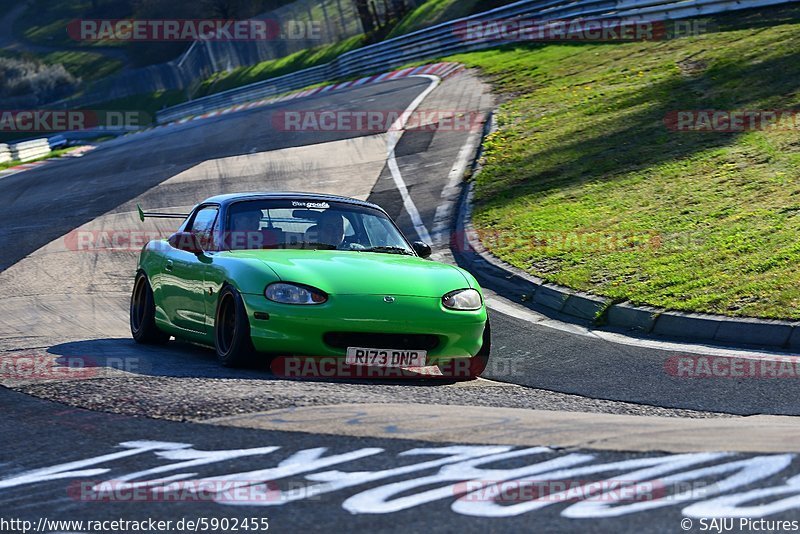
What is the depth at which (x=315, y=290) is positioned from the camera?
7883 millimetres

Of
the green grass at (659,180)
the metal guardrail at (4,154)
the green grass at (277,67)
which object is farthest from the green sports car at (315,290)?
the green grass at (277,67)

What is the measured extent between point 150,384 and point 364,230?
9.12 feet

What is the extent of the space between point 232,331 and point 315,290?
2.57 ft

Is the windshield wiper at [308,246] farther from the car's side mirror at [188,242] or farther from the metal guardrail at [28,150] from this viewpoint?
the metal guardrail at [28,150]

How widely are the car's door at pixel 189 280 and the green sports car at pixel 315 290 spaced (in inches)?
0.4

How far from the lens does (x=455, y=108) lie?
25.2 m

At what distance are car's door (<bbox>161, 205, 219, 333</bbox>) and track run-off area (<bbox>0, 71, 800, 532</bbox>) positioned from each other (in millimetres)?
318

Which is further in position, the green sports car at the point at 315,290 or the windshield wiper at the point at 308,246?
the windshield wiper at the point at 308,246

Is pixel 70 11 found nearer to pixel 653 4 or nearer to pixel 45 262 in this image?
pixel 653 4

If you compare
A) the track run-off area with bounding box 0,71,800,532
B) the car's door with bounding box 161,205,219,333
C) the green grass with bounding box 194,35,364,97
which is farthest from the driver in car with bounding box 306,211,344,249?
the green grass with bounding box 194,35,364,97

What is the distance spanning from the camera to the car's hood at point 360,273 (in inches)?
314

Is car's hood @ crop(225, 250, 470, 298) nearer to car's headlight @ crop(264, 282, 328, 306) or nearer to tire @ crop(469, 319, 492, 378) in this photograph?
car's headlight @ crop(264, 282, 328, 306)

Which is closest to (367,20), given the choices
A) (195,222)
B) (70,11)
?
(195,222)

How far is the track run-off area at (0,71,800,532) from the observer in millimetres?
4238
